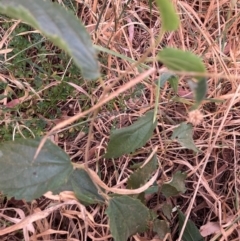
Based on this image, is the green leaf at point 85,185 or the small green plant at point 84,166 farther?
the green leaf at point 85,185

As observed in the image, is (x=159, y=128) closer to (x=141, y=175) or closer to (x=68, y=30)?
(x=141, y=175)

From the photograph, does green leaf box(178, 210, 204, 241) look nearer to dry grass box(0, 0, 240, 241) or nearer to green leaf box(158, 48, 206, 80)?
dry grass box(0, 0, 240, 241)

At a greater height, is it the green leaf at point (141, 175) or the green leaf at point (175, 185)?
the green leaf at point (141, 175)

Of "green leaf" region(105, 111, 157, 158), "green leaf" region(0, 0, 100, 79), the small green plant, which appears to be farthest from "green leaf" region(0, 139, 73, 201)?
"green leaf" region(0, 0, 100, 79)

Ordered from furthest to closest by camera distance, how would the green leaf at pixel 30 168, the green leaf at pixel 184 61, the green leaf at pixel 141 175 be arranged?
the green leaf at pixel 141 175
the green leaf at pixel 30 168
the green leaf at pixel 184 61

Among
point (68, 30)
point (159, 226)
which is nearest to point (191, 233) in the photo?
point (159, 226)

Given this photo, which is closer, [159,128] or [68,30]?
[68,30]

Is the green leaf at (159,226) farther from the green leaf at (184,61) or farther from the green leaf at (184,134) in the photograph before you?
the green leaf at (184,61)

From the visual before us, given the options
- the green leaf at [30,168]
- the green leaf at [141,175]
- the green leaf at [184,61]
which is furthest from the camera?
the green leaf at [141,175]

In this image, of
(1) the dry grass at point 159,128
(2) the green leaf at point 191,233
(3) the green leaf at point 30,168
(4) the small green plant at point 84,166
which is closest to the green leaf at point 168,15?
(4) the small green plant at point 84,166

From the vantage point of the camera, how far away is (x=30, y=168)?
25.1 inches

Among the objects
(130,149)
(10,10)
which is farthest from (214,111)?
(10,10)

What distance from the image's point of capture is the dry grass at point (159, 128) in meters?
0.86

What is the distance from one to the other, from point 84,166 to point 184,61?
286mm
